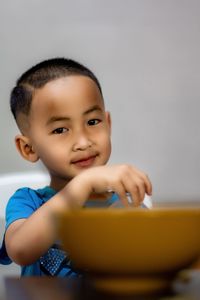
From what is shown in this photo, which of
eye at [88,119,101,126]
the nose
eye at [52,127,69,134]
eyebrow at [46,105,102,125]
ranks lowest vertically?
the nose

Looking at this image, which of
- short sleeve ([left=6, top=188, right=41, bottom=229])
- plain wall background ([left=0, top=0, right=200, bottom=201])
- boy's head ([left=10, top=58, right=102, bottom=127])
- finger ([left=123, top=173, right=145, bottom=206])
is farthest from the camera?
plain wall background ([left=0, top=0, right=200, bottom=201])

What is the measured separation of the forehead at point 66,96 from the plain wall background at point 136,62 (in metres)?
0.59

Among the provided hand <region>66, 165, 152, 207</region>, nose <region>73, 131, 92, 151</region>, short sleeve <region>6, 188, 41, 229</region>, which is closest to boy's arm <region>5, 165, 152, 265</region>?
hand <region>66, 165, 152, 207</region>

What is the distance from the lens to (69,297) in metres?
0.57

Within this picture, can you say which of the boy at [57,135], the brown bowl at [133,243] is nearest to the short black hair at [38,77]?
the boy at [57,135]

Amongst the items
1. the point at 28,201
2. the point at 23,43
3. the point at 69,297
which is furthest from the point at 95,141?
the point at 23,43

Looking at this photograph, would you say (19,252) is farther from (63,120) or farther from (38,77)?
(38,77)

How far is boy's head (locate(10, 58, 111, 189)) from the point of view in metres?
1.22

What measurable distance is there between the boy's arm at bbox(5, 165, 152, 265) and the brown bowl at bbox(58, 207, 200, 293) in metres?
0.25

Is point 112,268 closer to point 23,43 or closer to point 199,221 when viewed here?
point 199,221

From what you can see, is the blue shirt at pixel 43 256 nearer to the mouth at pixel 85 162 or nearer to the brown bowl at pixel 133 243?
the mouth at pixel 85 162

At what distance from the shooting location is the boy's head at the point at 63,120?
1222 millimetres

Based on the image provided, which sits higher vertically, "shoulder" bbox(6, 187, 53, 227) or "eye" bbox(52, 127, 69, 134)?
"eye" bbox(52, 127, 69, 134)

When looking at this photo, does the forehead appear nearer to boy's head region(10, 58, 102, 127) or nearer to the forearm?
boy's head region(10, 58, 102, 127)
